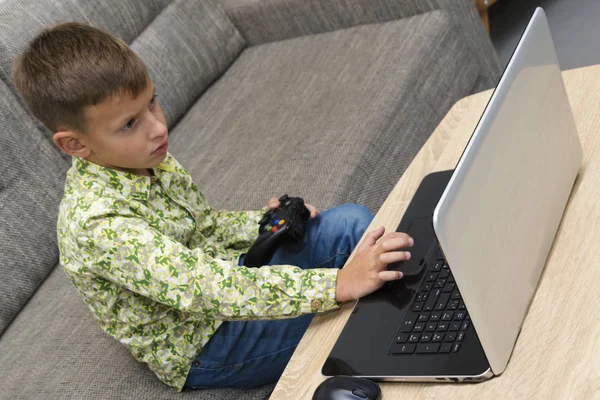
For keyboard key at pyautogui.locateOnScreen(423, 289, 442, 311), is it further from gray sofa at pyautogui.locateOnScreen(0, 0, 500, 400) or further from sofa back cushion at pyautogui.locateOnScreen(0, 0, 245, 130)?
sofa back cushion at pyautogui.locateOnScreen(0, 0, 245, 130)

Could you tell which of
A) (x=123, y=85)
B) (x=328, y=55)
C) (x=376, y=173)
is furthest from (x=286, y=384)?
(x=328, y=55)

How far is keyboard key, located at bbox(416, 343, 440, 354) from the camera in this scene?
0.91 metres

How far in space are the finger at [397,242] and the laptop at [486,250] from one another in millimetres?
42

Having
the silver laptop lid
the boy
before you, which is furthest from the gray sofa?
the silver laptop lid

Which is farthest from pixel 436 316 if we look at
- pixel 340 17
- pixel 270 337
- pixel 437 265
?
pixel 340 17

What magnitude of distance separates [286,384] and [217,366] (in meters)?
0.41

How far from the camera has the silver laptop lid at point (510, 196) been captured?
29.4 inches

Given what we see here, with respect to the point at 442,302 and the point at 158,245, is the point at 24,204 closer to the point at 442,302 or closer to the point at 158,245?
the point at 158,245

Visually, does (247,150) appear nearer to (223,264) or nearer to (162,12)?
(162,12)

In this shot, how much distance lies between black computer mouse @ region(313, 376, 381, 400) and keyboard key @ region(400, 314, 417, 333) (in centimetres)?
9

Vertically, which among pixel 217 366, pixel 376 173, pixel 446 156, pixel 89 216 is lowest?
pixel 376 173

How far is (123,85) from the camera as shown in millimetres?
1259

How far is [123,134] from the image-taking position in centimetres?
127

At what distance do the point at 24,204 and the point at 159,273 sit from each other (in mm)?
988
